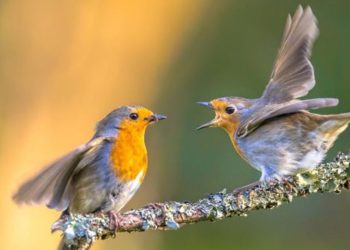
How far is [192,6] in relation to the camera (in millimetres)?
10000

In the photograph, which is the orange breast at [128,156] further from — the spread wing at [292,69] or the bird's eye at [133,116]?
the spread wing at [292,69]

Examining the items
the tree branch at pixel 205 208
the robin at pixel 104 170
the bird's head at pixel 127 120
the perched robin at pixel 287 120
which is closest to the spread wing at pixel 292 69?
the perched robin at pixel 287 120

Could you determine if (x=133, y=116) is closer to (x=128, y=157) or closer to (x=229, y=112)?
(x=128, y=157)

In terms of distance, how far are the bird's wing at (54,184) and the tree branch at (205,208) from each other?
0.17 m

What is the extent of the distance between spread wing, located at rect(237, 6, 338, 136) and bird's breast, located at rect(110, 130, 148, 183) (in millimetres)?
662

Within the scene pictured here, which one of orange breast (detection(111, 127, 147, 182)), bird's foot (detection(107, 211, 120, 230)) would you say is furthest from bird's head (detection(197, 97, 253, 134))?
bird's foot (detection(107, 211, 120, 230))

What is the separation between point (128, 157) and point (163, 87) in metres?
5.26

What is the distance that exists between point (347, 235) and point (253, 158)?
4620 mm

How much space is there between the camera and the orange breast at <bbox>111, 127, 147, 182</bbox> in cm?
424

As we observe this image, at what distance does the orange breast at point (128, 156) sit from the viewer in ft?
13.9

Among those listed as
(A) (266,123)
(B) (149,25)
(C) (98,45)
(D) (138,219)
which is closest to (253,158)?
(A) (266,123)

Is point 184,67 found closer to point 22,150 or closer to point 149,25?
point 149,25

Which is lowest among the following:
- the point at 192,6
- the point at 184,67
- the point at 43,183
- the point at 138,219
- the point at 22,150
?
the point at 138,219

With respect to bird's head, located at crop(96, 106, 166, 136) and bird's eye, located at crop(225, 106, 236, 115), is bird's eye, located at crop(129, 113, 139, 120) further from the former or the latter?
bird's eye, located at crop(225, 106, 236, 115)
